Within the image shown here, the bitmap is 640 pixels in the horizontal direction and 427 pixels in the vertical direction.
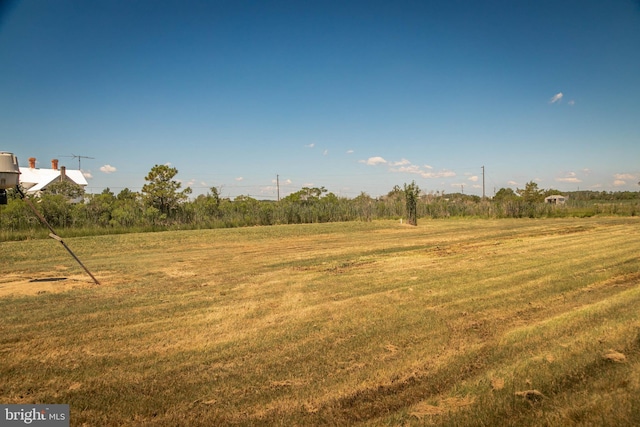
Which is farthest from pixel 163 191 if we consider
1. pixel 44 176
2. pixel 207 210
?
pixel 44 176

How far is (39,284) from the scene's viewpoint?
729cm

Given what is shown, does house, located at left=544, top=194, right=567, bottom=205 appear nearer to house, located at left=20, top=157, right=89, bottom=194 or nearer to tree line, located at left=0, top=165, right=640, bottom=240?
tree line, located at left=0, top=165, right=640, bottom=240

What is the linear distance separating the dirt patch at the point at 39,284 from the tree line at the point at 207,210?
11463 millimetres

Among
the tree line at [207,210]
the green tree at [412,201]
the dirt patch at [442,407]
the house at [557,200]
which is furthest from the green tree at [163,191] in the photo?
the house at [557,200]

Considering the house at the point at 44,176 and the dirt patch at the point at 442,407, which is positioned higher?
the house at the point at 44,176

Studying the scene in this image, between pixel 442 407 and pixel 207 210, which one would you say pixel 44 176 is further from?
pixel 442 407

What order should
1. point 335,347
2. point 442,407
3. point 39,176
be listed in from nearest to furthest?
point 442,407 → point 335,347 → point 39,176

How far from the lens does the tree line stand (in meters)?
20.2

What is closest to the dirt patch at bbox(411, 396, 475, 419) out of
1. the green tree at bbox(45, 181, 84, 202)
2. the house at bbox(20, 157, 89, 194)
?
the green tree at bbox(45, 181, 84, 202)

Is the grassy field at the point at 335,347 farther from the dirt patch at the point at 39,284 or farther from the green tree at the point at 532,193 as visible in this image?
the green tree at the point at 532,193

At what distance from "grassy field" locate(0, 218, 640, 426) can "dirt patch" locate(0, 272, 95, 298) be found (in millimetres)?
67

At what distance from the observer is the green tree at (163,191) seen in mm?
25922

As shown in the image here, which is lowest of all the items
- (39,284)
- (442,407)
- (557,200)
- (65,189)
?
(442,407)

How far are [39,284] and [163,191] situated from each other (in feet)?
64.6
